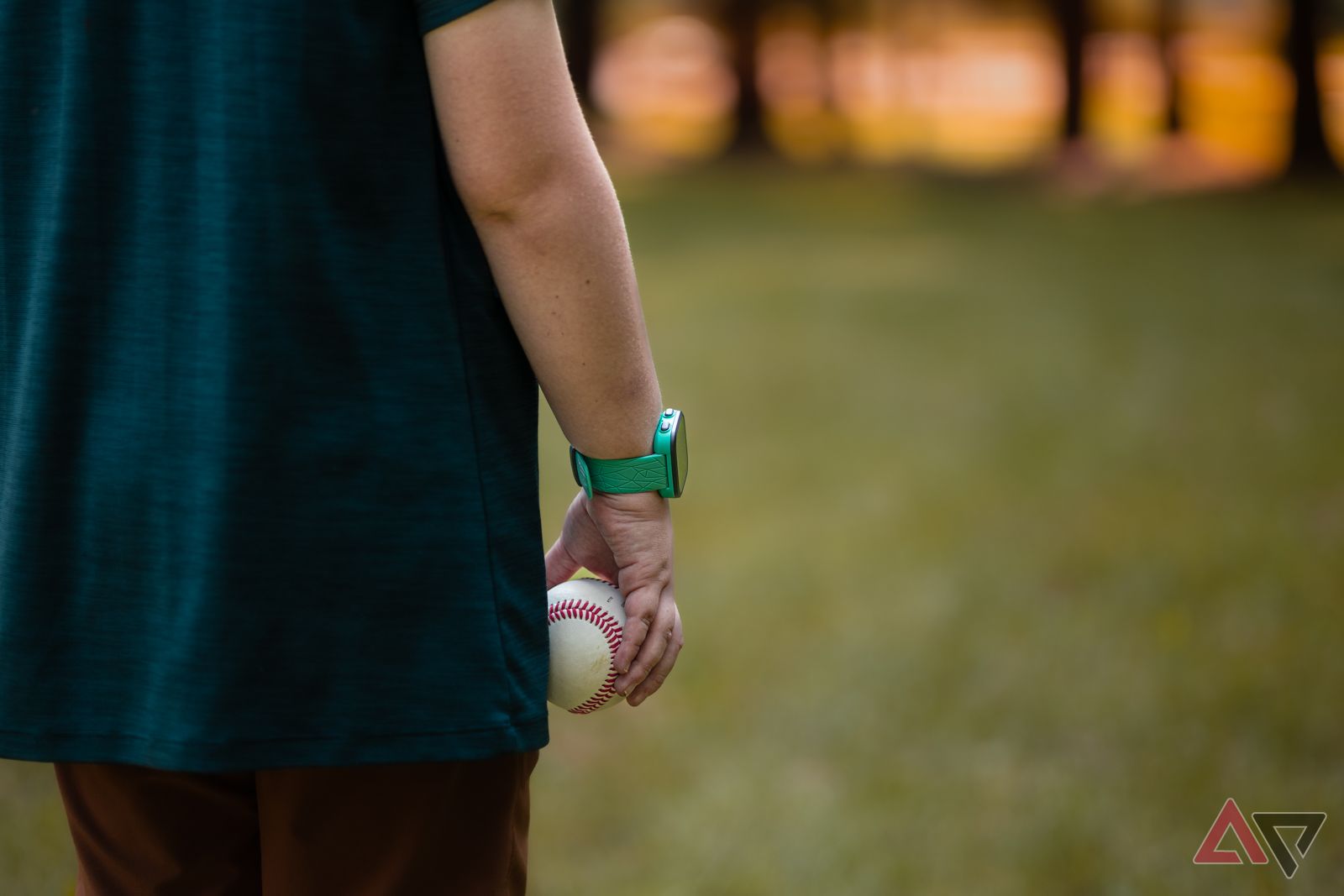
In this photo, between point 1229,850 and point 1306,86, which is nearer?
point 1229,850

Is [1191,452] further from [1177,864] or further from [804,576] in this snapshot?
[1177,864]

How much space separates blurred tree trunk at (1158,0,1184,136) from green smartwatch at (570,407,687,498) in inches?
745

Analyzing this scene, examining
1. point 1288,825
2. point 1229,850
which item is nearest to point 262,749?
point 1229,850

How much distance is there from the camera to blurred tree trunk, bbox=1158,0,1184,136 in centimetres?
1872

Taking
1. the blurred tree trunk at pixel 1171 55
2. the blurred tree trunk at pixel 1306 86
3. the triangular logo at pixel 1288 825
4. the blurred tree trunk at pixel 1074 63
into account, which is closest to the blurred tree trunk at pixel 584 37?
the blurred tree trunk at pixel 1074 63

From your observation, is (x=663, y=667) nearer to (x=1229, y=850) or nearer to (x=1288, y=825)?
(x=1229, y=850)

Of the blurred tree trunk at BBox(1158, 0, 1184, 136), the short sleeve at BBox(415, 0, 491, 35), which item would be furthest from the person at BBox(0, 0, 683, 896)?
the blurred tree trunk at BBox(1158, 0, 1184, 136)

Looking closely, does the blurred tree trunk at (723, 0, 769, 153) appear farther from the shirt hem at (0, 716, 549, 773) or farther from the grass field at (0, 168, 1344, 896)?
the shirt hem at (0, 716, 549, 773)

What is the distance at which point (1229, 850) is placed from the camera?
3.06m

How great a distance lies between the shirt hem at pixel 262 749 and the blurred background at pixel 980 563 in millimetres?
1900

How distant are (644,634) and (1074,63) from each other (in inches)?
774

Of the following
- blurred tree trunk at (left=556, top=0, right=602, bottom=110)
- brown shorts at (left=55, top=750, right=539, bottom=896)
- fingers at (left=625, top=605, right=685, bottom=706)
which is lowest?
brown shorts at (left=55, top=750, right=539, bottom=896)

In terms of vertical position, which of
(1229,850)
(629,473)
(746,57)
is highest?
(746,57)

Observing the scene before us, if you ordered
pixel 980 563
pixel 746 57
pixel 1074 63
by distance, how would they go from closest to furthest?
pixel 980 563, pixel 1074 63, pixel 746 57
